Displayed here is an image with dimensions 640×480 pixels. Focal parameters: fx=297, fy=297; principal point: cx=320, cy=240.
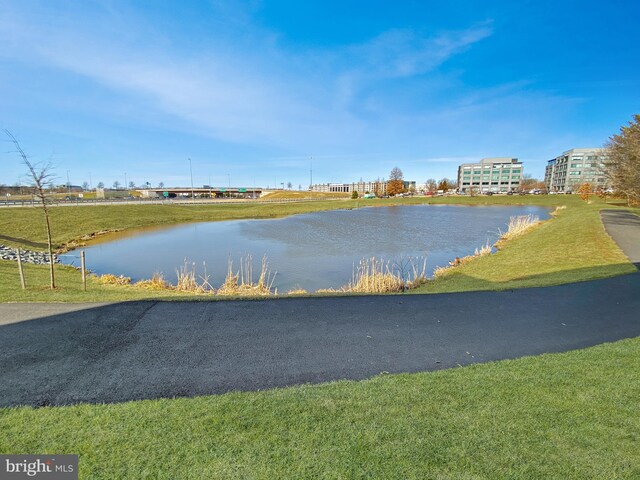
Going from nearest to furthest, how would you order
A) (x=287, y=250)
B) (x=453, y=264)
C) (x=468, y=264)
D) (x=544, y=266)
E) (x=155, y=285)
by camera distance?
Result: (x=155, y=285)
(x=544, y=266)
(x=468, y=264)
(x=453, y=264)
(x=287, y=250)

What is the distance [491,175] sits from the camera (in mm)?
133375

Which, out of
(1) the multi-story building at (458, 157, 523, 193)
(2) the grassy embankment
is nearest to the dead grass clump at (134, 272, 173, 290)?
(2) the grassy embankment

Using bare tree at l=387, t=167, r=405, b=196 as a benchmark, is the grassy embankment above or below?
below

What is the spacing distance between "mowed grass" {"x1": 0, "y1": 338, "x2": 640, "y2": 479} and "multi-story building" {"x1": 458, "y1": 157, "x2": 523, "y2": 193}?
455ft

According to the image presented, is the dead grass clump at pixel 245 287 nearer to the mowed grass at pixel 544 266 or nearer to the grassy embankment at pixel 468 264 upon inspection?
the grassy embankment at pixel 468 264

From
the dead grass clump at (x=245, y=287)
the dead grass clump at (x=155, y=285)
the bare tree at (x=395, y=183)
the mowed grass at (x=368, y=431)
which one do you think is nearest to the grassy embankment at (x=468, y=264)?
the dead grass clump at (x=155, y=285)

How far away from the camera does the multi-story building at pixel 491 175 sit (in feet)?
422

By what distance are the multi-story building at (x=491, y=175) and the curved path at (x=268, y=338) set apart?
135 meters

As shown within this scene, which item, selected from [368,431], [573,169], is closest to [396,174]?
[573,169]

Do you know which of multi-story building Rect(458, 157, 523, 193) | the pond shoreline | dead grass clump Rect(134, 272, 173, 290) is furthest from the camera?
multi-story building Rect(458, 157, 523, 193)

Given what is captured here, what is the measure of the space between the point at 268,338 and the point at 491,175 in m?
153

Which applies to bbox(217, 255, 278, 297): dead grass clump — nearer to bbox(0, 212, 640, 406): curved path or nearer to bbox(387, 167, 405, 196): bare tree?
bbox(0, 212, 640, 406): curved path

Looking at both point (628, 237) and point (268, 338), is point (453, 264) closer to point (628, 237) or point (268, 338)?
point (628, 237)

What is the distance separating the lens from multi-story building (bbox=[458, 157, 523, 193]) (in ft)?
422
